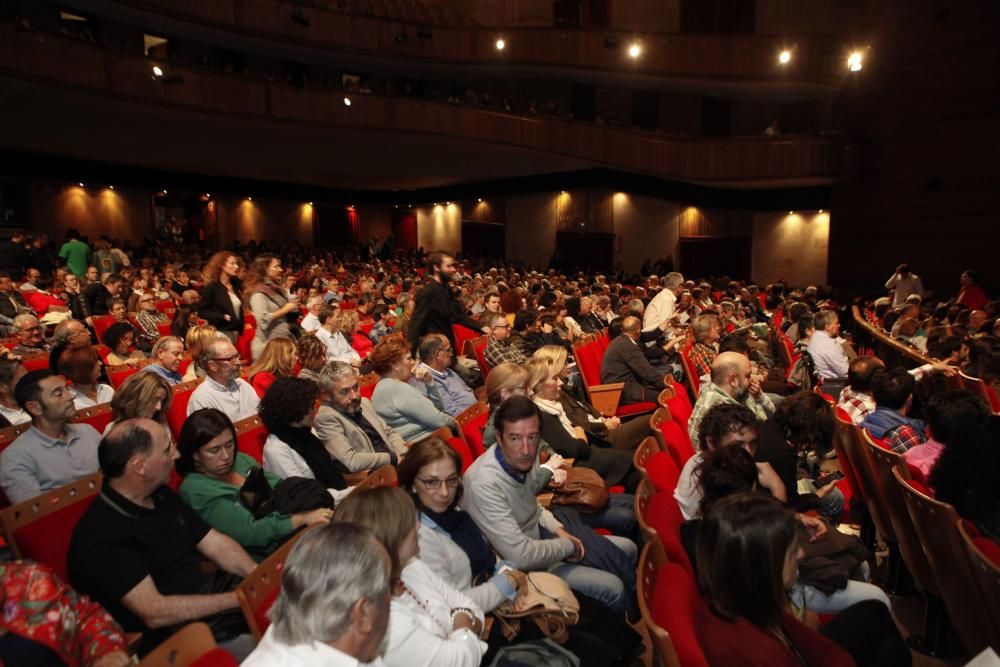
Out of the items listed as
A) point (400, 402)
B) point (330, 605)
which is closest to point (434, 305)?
point (400, 402)

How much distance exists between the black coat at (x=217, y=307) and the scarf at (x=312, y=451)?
283 cm

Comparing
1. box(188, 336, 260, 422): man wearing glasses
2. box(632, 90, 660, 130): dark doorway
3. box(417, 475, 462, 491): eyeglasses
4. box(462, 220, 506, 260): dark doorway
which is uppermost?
box(632, 90, 660, 130): dark doorway

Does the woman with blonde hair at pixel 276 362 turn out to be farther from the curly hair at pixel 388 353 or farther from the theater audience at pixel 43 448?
the theater audience at pixel 43 448

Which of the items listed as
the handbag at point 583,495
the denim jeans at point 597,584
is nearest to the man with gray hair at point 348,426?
the handbag at point 583,495

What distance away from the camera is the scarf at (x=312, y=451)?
309cm

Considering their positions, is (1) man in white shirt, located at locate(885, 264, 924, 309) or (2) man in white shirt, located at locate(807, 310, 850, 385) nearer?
(2) man in white shirt, located at locate(807, 310, 850, 385)

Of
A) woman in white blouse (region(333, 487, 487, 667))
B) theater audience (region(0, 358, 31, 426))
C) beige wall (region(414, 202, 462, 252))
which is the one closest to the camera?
woman in white blouse (region(333, 487, 487, 667))

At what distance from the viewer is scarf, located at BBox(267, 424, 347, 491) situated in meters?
3.09

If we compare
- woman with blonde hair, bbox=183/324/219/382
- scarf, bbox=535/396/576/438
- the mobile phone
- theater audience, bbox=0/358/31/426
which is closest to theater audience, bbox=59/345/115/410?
theater audience, bbox=0/358/31/426

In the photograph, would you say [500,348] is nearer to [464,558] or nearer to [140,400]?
[140,400]

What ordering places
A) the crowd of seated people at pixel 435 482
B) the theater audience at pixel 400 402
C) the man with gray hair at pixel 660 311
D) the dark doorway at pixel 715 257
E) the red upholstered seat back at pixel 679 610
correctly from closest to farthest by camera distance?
the red upholstered seat back at pixel 679 610
the crowd of seated people at pixel 435 482
the theater audience at pixel 400 402
the man with gray hair at pixel 660 311
the dark doorway at pixel 715 257

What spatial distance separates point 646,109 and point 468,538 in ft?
60.3

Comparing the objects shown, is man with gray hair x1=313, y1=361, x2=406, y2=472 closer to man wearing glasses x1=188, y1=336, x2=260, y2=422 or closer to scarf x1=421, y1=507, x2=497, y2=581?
man wearing glasses x1=188, y1=336, x2=260, y2=422

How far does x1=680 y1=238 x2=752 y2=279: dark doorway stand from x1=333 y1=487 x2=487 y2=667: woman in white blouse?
17.8 metres
